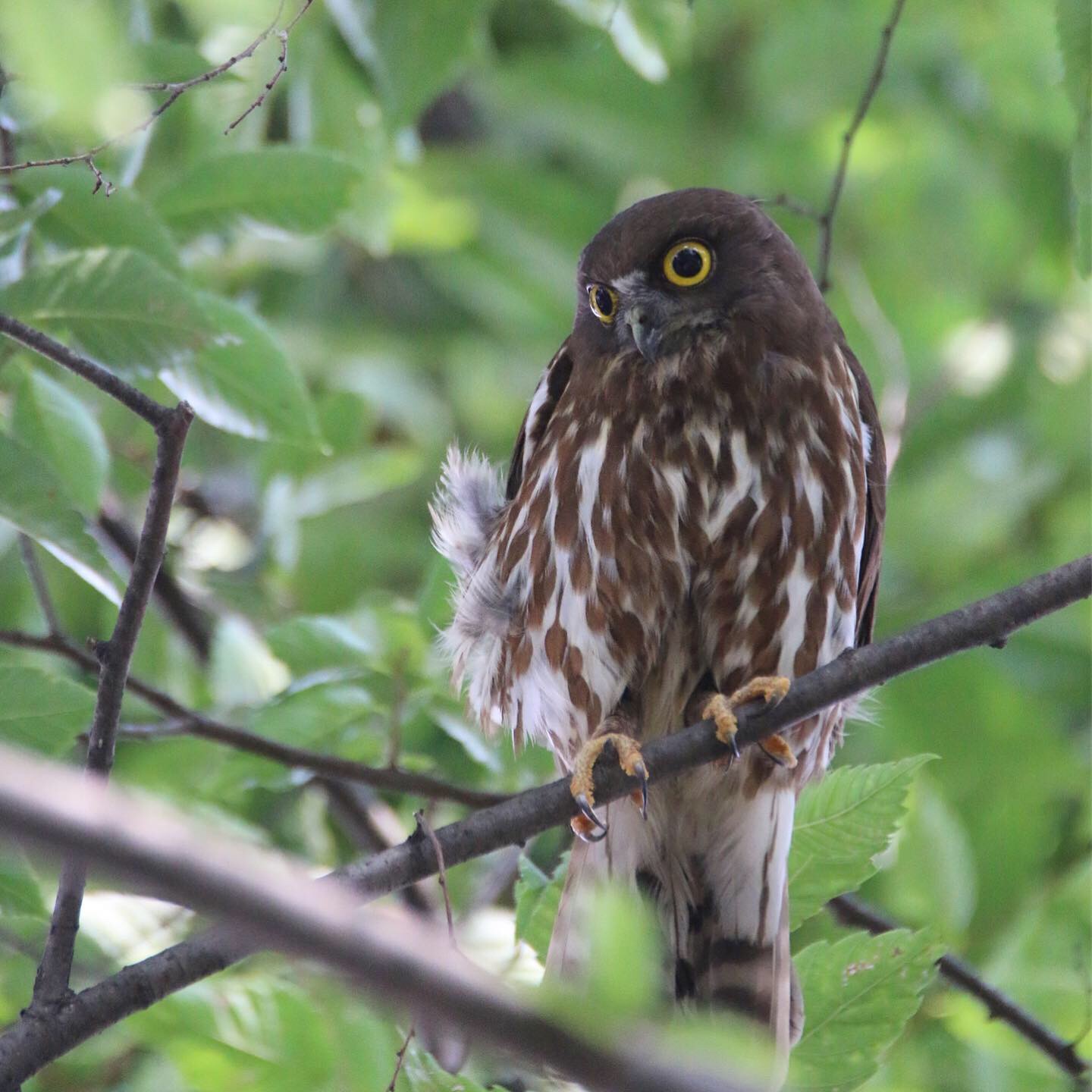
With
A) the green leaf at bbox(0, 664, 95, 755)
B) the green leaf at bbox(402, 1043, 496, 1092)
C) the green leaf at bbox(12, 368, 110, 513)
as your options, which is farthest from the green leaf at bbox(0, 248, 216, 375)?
the green leaf at bbox(402, 1043, 496, 1092)

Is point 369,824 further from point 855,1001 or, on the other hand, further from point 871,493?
point 855,1001

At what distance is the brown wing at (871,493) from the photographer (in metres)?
3.69

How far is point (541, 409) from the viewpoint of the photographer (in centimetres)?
388

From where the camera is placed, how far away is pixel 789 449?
3.42 meters

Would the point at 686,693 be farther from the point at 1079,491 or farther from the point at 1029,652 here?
the point at 1079,491

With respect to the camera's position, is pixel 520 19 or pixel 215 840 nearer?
pixel 215 840

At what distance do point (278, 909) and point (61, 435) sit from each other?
2.27m

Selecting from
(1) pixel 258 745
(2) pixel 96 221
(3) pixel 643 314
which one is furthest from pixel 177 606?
(3) pixel 643 314

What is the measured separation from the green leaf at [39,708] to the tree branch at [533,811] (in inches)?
16.1

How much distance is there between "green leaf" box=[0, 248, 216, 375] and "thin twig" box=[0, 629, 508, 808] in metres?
0.72

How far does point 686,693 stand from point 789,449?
63 cm

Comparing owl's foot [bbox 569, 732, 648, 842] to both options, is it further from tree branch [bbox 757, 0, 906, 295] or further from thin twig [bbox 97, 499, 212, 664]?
thin twig [bbox 97, 499, 212, 664]

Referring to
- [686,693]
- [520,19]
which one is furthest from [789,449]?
[520,19]

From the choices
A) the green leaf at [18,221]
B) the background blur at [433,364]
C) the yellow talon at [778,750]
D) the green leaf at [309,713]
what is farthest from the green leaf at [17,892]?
the yellow talon at [778,750]
